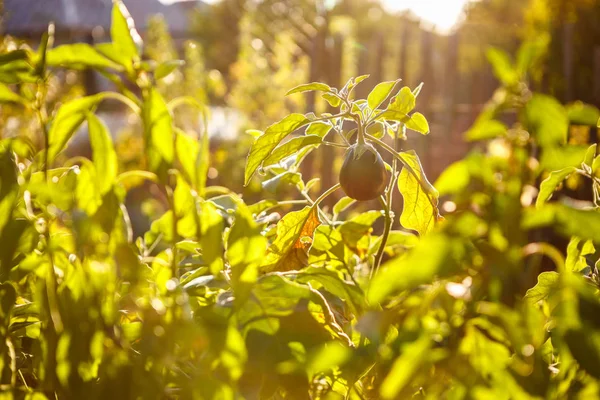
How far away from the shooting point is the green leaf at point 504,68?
0.89ft

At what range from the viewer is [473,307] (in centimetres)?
28

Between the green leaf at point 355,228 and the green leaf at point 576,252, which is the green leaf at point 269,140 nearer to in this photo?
the green leaf at point 355,228

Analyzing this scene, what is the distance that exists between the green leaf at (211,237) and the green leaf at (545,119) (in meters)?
0.16

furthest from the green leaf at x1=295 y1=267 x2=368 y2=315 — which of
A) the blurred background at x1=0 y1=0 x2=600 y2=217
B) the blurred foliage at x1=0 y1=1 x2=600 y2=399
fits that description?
the blurred background at x1=0 y1=0 x2=600 y2=217

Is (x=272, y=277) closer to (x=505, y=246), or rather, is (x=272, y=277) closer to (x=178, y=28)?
(x=505, y=246)

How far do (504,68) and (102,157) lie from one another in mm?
201

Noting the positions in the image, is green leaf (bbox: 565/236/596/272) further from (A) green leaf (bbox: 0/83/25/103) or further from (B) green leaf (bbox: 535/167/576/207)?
(A) green leaf (bbox: 0/83/25/103)

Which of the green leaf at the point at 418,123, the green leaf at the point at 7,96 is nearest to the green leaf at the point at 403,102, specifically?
the green leaf at the point at 418,123

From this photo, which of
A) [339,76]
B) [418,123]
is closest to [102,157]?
[418,123]

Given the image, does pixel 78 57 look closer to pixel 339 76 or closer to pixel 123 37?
pixel 123 37

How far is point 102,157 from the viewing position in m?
0.32

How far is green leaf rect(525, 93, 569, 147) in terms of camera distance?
250 mm

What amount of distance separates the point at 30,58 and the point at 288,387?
24cm

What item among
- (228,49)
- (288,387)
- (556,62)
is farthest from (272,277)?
(228,49)
